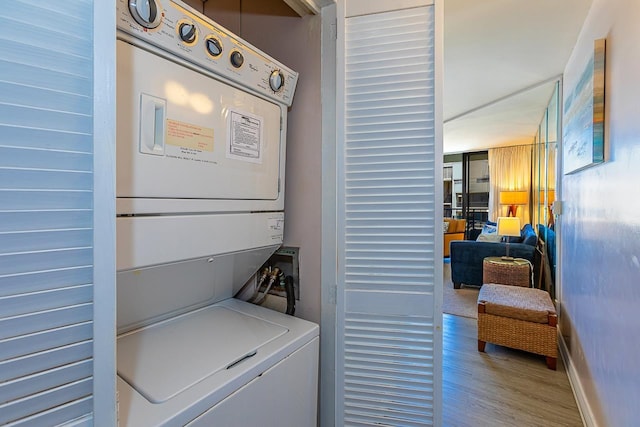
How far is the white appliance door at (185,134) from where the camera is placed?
2.43 feet

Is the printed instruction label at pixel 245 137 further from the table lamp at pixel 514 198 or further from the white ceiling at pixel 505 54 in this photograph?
the table lamp at pixel 514 198

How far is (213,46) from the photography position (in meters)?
0.92

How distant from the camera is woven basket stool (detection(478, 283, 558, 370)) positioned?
2.31 meters

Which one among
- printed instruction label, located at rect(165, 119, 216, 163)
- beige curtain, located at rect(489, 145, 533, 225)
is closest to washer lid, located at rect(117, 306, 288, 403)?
printed instruction label, located at rect(165, 119, 216, 163)

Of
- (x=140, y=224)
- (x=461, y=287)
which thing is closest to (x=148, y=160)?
(x=140, y=224)

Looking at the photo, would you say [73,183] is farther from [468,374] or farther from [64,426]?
[468,374]

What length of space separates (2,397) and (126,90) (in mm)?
604

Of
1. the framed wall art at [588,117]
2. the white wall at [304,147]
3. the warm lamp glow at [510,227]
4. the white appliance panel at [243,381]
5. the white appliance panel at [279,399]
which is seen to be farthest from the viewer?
the warm lamp glow at [510,227]

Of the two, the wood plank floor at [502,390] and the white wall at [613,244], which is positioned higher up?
the white wall at [613,244]

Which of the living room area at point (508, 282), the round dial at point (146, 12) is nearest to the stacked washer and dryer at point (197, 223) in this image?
the round dial at point (146, 12)

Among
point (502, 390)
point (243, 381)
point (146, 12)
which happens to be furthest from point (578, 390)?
point (146, 12)

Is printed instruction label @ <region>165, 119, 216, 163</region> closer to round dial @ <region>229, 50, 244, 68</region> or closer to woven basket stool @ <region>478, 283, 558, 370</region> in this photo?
round dial @ <region>229, 50, 244, 68</region>

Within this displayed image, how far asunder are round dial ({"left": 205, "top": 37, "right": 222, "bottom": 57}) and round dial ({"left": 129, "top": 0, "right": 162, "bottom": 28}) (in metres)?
0.15

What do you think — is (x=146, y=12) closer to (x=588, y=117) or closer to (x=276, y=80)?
(x=276, y=80)
